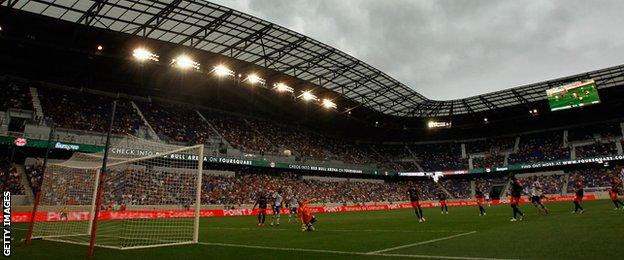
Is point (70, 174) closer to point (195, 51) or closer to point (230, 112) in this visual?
point (195, 51)

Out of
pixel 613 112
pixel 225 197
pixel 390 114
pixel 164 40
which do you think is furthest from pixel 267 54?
pixel 613 112

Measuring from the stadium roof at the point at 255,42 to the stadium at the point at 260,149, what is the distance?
0.20m

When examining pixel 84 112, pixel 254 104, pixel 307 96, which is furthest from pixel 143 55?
pixel 254 104

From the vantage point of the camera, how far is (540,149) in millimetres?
62594

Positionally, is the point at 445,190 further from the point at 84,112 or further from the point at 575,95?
the point at 84,112

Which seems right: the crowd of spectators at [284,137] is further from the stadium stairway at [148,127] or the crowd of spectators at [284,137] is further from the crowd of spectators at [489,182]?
the crowd of spectators at [489,182]

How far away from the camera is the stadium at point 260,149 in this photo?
12.0 m

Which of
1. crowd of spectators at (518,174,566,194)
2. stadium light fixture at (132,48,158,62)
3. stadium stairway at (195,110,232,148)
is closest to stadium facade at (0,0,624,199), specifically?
stadium stairway at (195,110,232,148)

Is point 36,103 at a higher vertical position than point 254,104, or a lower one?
lower

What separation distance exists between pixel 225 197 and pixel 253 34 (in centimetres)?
1695

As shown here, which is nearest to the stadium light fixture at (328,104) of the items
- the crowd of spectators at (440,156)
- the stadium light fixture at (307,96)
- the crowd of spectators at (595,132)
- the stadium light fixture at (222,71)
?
the stadium light fixture at (307,96)

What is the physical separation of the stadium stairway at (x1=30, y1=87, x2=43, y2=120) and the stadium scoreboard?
54.6 metres

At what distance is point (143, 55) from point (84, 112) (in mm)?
10236

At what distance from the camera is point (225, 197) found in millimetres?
41031
